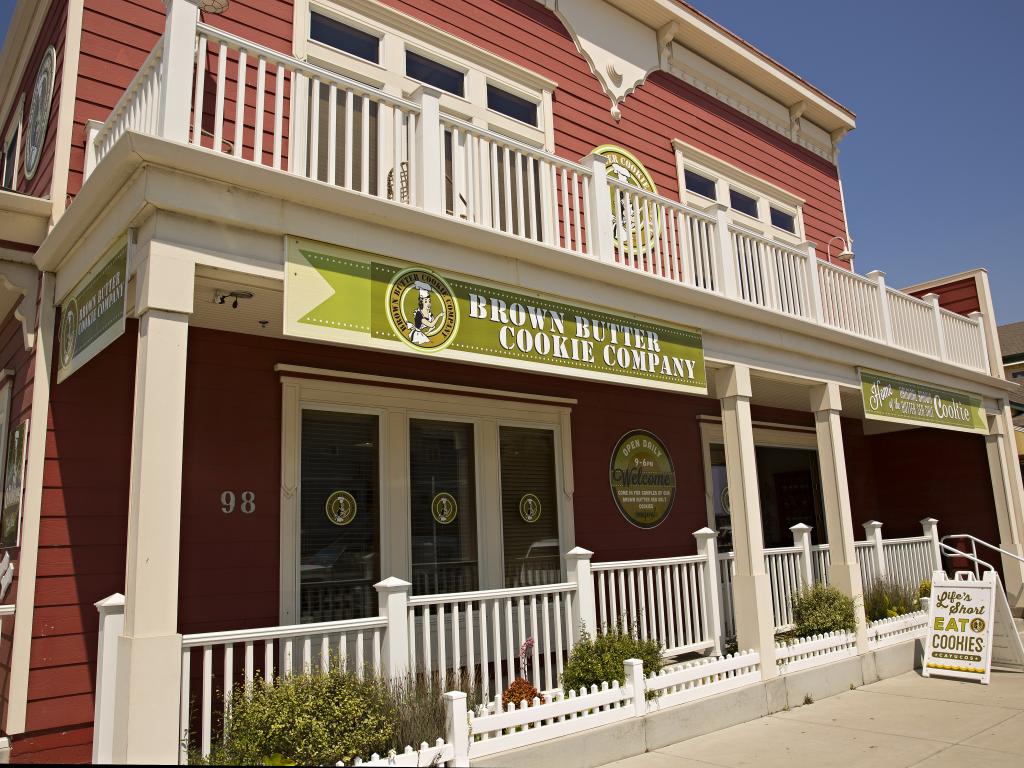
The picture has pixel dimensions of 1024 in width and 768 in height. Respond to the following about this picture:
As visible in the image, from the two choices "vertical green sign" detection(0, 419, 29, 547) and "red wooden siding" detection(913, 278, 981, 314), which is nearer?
"vertical green sign" detection(0, 419, 29, 547)

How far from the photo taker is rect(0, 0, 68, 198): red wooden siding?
687 centimetres

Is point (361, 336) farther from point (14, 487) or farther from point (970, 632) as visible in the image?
point (970, 632)

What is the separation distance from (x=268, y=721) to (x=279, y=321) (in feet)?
11.4

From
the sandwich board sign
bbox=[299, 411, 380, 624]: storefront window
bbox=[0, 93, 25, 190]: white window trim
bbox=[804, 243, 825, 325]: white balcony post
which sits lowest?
the sandwich board sign

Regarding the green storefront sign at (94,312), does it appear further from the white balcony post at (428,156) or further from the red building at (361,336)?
the white balcony post at (428,156)

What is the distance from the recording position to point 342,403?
7598 millimetres

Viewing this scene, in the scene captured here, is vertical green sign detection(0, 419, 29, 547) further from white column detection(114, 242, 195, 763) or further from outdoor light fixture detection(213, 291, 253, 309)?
white column detection(114, 242, 195, 763)

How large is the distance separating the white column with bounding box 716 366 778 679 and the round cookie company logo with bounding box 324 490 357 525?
380 cm

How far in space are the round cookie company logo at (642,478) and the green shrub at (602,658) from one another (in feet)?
11.2

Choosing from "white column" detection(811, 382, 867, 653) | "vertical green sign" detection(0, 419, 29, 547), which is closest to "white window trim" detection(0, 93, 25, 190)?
"vertical green sign" detection(0, 419, 29, 547)

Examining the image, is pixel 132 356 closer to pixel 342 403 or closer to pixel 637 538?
pixel 342 403

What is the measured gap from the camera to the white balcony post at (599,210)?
713 centimetres

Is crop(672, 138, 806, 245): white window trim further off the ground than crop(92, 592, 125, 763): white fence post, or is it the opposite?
crop(672, 138, 806, 245): white window trim

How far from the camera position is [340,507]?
7.42 meters
